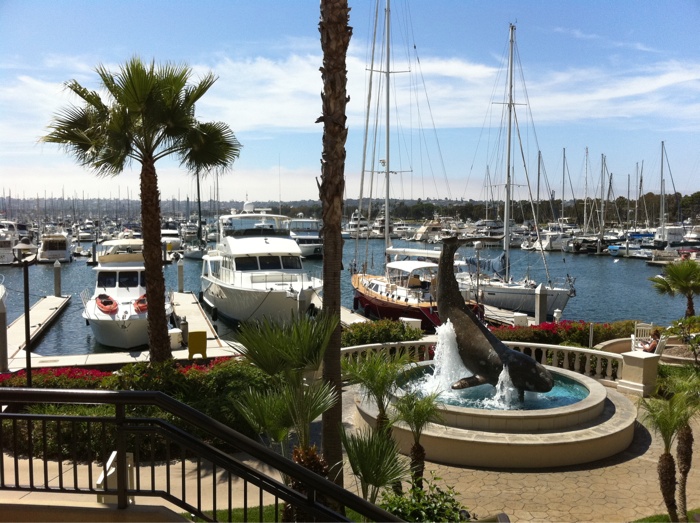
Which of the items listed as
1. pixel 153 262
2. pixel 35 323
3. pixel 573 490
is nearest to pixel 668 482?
pixel 573 490

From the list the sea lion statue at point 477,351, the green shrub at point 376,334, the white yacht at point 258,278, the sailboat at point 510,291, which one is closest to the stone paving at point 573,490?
the sea lion statue at point 477,351

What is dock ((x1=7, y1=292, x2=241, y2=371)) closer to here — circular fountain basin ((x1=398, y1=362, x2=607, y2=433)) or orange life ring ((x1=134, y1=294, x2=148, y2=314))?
orange life ring ((x1=134, y1=294, x2=148, y2=314))

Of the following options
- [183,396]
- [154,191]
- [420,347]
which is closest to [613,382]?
[420,347]

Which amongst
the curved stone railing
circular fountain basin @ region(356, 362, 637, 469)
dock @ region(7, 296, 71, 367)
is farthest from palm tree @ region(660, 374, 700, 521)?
dock @ region(7, 296, 71, 367)

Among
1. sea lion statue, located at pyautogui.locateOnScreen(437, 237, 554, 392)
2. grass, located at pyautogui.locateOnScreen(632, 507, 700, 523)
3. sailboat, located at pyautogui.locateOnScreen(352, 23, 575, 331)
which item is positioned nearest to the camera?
grass, located at pyautogui.locateOnScreen(632, 507, 700, 523)

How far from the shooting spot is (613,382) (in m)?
13.8

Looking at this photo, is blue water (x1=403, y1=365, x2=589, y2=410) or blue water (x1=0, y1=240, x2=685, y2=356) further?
blue water (x1=0, y1=240, x2=685, y2=356)

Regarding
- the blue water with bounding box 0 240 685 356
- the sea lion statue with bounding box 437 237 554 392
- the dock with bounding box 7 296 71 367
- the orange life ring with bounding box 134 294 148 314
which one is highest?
the sea lion statue with bounding box 437 237 554 392

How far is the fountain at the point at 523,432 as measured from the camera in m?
9.28

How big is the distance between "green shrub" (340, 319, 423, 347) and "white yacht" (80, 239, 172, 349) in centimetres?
999

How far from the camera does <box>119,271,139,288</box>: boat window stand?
25953mm

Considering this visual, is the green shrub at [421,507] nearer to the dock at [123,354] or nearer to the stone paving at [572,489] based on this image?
the stone paving at [572,489]

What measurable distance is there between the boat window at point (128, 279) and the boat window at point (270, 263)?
579 cm

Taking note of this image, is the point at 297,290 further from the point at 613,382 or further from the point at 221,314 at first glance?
the point at 613,382
